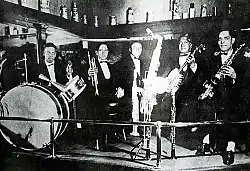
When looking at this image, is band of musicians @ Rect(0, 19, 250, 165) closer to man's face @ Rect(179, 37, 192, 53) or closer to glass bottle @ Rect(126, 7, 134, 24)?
man's face @ Rect(179, 37, 192, 53)

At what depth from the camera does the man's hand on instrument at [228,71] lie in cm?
310

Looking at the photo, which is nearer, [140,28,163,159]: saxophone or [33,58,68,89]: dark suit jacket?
[140,28,163,159]: saxophone

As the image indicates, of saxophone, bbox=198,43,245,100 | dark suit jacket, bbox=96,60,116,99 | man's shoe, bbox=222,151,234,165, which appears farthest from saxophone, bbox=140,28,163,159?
man's shoe, bbox=222,151,234,165

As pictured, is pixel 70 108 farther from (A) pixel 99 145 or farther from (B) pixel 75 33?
(B) pixel 75 33

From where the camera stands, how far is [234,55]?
3.11 m

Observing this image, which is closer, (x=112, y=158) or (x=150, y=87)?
(x=112, y=158)

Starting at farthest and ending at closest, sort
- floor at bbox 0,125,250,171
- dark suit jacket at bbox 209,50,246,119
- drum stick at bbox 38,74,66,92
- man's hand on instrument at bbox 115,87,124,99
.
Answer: drum stick at bbox 38,74,66,92 < man's hand on instrument at bbox 115,87,124,99 < dark suit jacket at bbox 209,50,246,119 < floor at bbox 0,125,250,171

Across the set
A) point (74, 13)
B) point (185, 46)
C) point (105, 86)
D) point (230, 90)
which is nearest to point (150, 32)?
point (185, 46)

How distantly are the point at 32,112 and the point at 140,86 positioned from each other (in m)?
1.21

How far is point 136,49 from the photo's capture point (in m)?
3.28

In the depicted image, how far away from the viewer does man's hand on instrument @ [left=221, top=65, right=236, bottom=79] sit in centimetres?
310

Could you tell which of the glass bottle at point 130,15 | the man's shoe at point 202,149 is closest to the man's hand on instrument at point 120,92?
the glass bottle at point 130,15

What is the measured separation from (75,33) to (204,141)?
6.12ft

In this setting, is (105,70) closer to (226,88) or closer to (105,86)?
(105,86)
